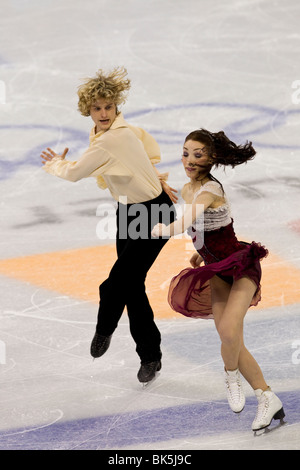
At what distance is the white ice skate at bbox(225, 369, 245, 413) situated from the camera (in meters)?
4.68

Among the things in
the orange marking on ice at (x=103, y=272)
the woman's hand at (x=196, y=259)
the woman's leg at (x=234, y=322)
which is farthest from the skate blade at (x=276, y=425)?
the orange marking on ice at (x=103, y=272)

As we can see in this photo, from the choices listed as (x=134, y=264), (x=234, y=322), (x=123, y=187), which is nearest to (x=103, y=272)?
(x=134, y=264)

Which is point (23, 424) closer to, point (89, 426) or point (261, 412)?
point (89, 426)

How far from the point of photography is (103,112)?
16.6 feet

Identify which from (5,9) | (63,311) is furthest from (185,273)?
(5,9)

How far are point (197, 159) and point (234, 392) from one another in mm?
1118

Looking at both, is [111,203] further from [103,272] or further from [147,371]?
[147,371]

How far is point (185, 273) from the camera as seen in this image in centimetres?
491

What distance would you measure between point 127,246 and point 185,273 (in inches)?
16.9

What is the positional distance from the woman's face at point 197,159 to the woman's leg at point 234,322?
52cm

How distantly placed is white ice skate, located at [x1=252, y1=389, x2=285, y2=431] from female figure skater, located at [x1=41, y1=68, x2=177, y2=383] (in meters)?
0.85

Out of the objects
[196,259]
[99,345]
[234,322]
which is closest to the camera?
[234,322]

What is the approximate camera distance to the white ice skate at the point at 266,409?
15.4ft

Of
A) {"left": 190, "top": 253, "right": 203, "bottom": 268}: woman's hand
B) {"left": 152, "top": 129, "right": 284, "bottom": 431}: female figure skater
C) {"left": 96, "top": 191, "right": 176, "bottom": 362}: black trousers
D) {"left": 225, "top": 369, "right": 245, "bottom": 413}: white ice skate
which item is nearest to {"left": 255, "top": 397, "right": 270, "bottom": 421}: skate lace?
{"left": 152, "top": 129, "right": 284, "bottom": 431}: female figure skater
